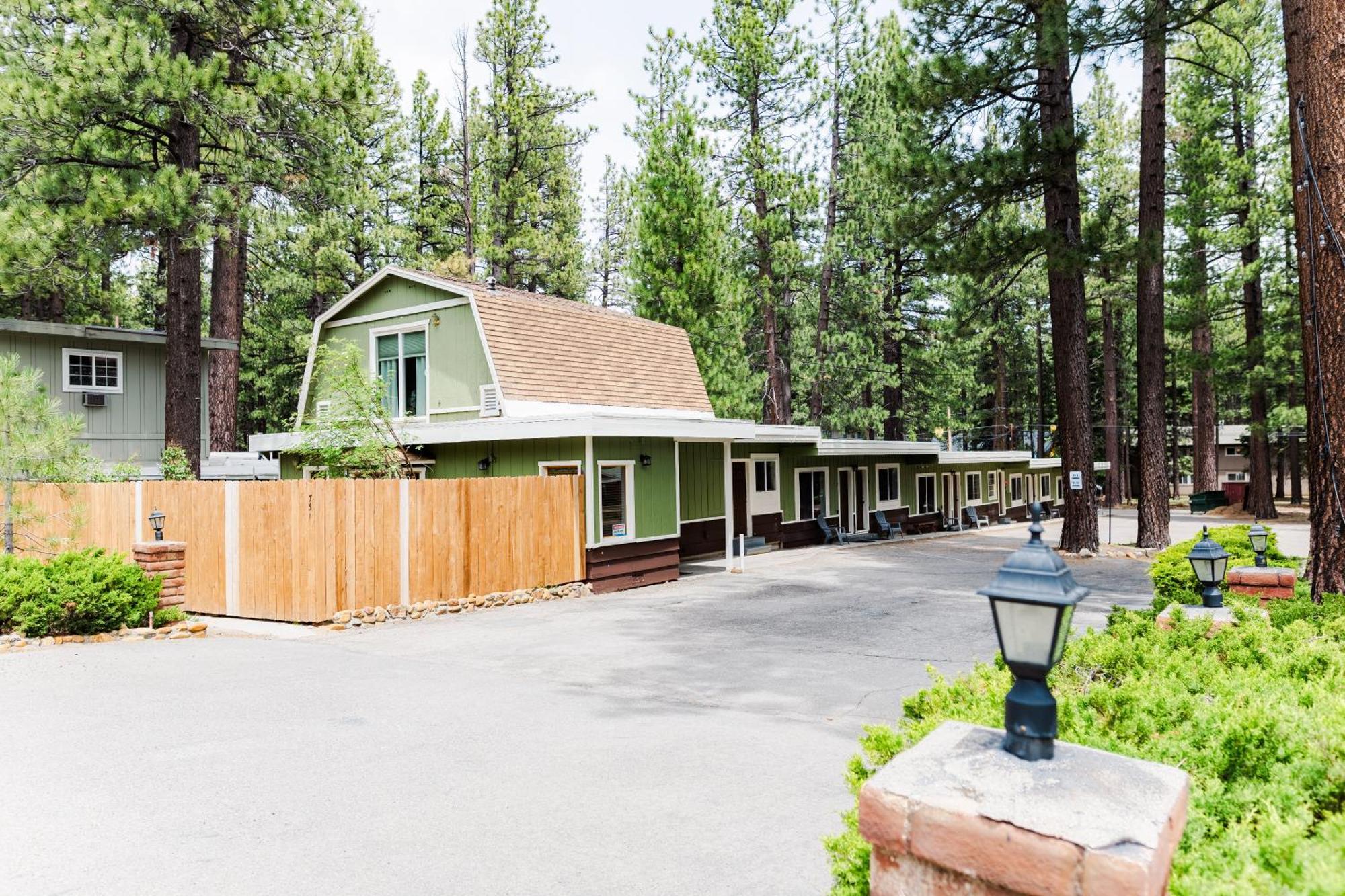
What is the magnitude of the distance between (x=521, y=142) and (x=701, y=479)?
14870mm

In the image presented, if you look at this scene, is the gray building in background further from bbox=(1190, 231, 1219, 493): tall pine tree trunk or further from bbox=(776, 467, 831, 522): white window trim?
bbox=(1190, 231, 1219, 493): tall pine tree trunk

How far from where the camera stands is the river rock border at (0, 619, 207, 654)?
29.2 feet

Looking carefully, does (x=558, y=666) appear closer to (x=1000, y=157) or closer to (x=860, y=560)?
(x=860, y=560)

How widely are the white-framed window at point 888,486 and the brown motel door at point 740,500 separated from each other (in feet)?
21.7

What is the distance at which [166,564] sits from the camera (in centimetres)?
1013

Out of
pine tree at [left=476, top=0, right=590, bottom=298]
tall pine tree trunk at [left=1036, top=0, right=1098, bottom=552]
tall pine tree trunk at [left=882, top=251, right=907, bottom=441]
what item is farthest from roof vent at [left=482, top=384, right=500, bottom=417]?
tall pine tree trunk at [left=882, top=251, right=907, bottom=441]

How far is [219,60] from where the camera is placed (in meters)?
13.9

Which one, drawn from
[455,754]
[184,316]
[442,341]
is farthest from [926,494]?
[455,754]

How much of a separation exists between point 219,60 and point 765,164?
16774 millimetres

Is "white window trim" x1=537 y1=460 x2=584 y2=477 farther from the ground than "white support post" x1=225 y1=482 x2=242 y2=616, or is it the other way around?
"white window trim" x1=537 y1=460 x2=584 y2=477

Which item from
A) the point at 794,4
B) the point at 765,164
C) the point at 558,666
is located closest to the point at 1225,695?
the point at 558,666

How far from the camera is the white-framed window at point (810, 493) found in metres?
21.8

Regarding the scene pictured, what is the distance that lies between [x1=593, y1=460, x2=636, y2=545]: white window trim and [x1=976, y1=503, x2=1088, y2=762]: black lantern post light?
11.5 metres

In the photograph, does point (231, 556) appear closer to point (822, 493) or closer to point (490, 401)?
point (490, 401)
